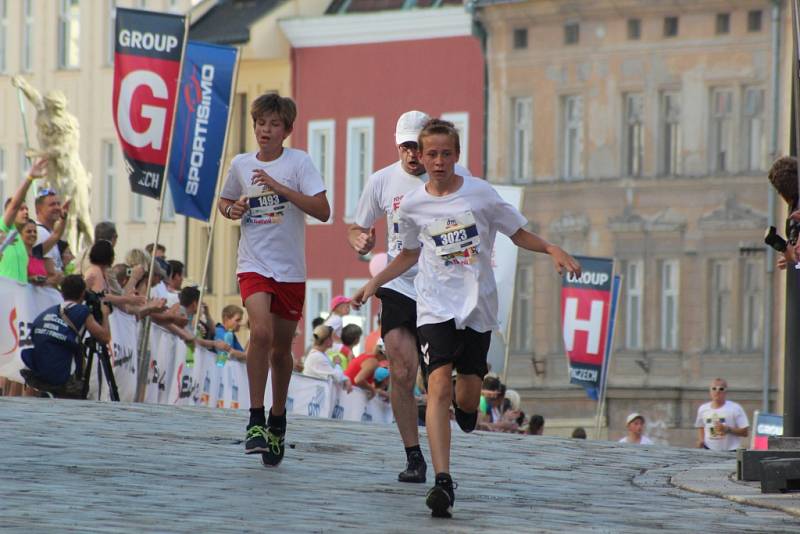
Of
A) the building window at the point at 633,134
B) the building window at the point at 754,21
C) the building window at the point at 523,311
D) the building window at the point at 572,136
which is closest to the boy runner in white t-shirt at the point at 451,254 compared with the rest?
the building window at the point at 754,21

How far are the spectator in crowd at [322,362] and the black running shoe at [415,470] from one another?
1084 centimetres

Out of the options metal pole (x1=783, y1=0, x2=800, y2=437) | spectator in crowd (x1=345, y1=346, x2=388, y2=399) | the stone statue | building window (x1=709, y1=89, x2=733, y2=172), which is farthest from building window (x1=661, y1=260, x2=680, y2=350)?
metal pole (x1=783, y1=0, x2=800, y2=437)

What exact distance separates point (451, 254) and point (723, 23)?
40653 mm

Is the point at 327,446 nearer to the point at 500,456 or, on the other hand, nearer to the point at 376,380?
the point at 500,456

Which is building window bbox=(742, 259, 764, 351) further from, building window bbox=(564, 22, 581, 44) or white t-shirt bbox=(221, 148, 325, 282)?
white t-shirt bbox=(221, 148, 325, 282)

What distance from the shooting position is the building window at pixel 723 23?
52094mm

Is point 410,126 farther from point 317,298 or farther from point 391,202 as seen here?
point 317,298

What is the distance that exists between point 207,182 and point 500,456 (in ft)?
34.0

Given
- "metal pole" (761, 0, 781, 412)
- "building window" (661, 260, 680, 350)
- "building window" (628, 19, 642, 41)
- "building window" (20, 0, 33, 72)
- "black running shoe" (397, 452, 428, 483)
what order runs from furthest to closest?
"building window" (20, 0, 33, 72)
"building window" (628, 19, 642, 41)
"building window" (661, 260, 680, 350)
"metal pole" (761, 0, 781, 412)
"black running shoe" (397, 452, 428, 483)

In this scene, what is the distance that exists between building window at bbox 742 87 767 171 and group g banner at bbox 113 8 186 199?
27.9 metres

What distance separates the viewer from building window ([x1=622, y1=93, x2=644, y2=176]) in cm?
5366

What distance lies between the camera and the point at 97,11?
203 ft

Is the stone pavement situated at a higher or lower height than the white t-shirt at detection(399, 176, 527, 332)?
lower

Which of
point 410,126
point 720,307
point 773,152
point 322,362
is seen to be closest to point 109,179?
point 720,307
